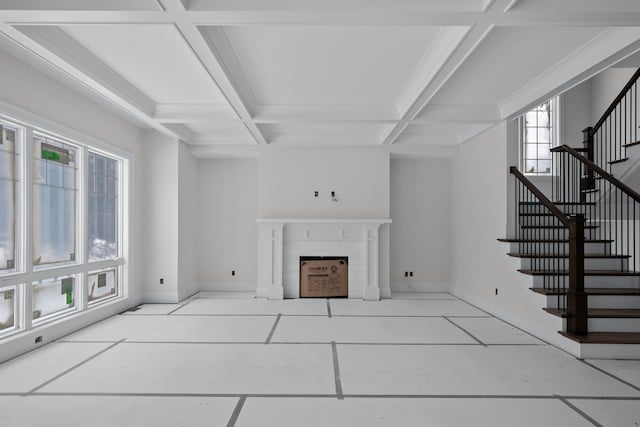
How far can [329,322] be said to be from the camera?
4453mm

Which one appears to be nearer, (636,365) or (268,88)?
(636,365)

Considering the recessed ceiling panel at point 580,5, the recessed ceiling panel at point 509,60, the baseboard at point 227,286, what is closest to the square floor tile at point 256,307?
the baseboard at point 227,286

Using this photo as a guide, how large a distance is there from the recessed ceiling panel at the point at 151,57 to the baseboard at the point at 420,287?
14.5ft

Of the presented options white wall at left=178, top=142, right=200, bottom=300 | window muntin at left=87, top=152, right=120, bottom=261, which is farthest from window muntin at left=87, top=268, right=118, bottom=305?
white wall at left=178, top=142, right=200, bottom=300

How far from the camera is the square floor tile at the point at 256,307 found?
496 cm

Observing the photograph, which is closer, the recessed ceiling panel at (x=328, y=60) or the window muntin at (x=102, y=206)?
the recessed ceiling panel at (x=328, y=60)

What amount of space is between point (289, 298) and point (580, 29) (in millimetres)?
4980

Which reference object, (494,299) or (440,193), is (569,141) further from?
(494,299)

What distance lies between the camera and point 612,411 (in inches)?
91.9

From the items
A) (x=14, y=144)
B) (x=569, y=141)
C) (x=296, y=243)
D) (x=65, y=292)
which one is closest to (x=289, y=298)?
(x=296, y=243)

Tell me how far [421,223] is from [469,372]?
12.8 ft

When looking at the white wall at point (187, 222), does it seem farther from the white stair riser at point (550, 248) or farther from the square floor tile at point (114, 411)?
the white stair riser at point (550, 248)

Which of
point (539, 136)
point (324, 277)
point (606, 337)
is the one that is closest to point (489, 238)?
point (606, 337)

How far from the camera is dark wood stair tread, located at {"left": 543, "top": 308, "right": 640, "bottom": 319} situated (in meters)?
3.45
